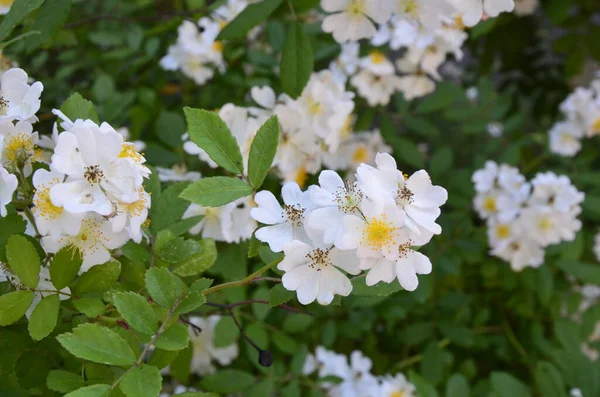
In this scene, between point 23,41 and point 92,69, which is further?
point 92,69

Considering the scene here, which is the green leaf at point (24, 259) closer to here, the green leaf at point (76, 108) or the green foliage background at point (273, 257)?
the green foliage background at point (273, 257)

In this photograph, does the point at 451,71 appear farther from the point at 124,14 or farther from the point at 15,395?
the point at 15,395

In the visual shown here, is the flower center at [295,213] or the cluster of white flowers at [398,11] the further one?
the cluster of white flowers at [398,11]

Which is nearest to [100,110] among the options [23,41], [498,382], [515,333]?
[23,41]

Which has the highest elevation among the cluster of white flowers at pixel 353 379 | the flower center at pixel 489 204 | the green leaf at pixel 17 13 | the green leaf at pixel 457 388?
the green leaf at pixel 17 13

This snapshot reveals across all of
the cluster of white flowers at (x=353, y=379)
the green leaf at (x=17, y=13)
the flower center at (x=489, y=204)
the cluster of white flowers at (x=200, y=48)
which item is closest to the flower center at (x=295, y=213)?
the green leaf at (x=17, y=13)

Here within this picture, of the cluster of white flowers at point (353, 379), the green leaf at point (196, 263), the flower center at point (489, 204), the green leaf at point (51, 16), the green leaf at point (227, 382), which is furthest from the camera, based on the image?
the flower center at point (489, 204)

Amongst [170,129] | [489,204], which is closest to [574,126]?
A: [489,204]

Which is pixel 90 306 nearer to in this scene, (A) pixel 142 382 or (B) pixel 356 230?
(A) pixel 142 382
